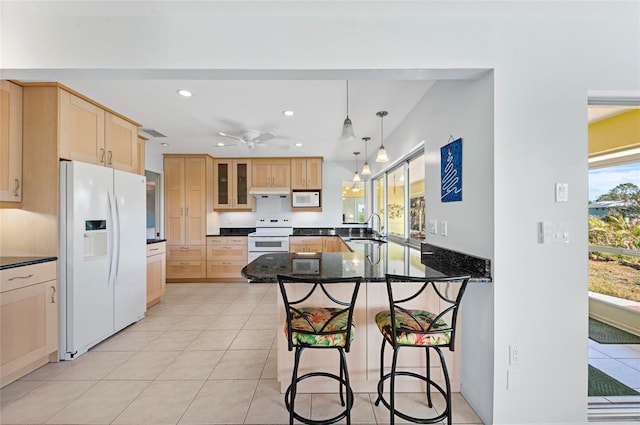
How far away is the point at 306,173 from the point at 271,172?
0.71 m

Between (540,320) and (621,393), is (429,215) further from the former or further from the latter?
(621,393)

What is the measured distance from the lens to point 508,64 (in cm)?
167

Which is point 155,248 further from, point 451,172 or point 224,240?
point 451,172

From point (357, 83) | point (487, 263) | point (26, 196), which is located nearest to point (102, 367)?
point (26, 196)

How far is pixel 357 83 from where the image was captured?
2447mm

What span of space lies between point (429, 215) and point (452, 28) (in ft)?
4.85

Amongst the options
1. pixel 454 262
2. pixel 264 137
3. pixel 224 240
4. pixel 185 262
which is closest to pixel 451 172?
pixel 454 262

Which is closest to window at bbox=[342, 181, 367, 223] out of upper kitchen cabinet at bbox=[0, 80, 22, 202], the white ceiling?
the white ceiling

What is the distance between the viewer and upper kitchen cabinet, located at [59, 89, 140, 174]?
8.30 ft

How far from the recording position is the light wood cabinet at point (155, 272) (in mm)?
3734

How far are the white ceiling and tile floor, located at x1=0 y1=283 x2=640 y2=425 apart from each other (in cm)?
217

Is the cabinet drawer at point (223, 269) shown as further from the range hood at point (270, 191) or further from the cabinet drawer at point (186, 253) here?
the range hood at point (270, 191)

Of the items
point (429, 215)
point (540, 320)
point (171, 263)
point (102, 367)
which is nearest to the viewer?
point (540, 320)

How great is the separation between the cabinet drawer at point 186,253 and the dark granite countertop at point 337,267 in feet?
11.4
